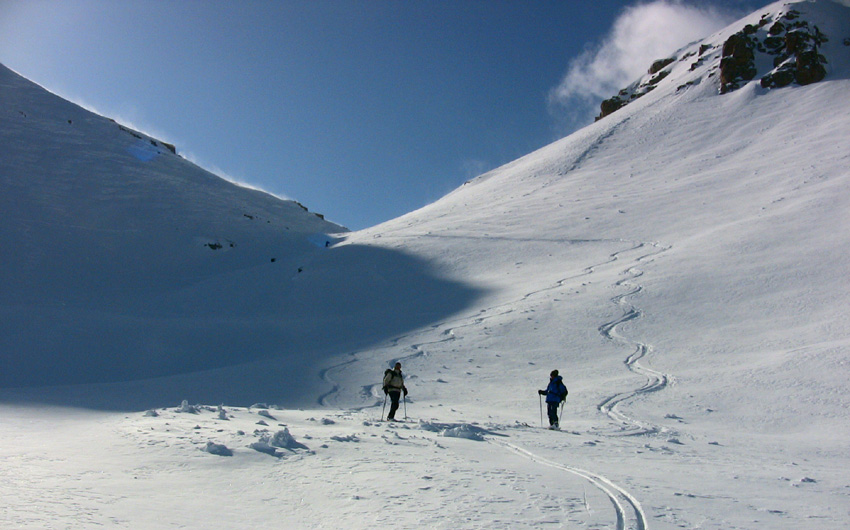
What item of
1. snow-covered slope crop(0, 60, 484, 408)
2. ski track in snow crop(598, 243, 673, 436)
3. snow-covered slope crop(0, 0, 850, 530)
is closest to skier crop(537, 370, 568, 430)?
snow-covered slope crop(0, 0, 850, 530)

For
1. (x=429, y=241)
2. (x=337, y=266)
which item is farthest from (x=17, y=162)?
(x=429, y=241)

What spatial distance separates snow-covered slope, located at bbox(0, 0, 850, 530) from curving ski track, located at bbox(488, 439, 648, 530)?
1.4 inches

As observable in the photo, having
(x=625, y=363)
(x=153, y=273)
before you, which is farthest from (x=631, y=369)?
(x=153, y=273)

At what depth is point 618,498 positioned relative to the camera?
20.1ft

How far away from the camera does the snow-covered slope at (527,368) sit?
615cm

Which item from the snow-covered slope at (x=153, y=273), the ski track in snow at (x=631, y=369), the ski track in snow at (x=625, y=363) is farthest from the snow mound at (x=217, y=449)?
the snow-covered slope at (x=153, y=273)

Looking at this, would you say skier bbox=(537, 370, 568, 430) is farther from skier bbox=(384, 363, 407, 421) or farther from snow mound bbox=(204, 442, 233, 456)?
snow mound bbox=(204, 442, 233, 456)

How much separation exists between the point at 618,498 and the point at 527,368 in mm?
11145

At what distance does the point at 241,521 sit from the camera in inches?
213

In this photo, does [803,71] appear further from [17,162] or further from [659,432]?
[17,162]

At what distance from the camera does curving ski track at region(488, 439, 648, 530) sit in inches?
211

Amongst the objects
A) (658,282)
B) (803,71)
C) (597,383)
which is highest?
(803,71)

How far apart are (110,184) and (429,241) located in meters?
26.8

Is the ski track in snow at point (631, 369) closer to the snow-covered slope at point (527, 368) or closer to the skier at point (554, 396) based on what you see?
the snow-covered slope at point (527, 368)
